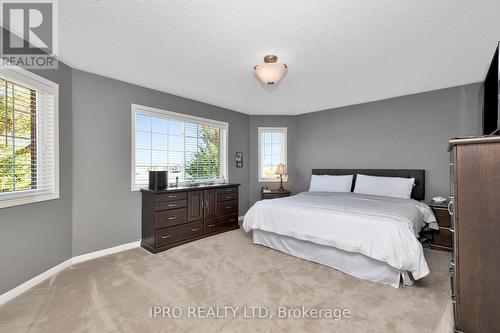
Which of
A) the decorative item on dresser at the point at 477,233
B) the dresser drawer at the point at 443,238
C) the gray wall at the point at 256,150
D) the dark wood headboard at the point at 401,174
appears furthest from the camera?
the gray wall at the point at 256,150

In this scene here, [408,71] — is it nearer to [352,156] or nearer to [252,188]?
[352,156]

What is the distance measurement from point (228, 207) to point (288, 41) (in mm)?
3032

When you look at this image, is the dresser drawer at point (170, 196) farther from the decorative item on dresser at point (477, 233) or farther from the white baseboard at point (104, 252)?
the decorative item on dresser at point (477, 233)

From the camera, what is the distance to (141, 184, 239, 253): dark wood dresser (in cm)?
334

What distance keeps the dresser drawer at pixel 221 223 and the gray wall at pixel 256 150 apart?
114 centimetres

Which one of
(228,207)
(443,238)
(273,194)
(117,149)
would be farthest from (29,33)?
(443,238)

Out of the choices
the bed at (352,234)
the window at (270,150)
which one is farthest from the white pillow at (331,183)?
the bed at (352,234)

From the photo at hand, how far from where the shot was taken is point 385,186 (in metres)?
4.02

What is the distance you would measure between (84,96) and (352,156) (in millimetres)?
4756

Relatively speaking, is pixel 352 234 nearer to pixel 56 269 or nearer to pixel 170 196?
pixel 170 196

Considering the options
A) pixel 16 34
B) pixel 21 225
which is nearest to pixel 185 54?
pixel 16 34

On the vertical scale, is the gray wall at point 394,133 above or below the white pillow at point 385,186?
above

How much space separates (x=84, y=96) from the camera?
3053mm

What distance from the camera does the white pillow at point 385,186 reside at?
3.84 meters
